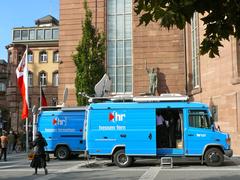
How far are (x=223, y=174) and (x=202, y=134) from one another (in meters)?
3.26

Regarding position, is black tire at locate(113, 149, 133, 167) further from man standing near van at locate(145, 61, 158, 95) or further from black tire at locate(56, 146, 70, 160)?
man standing near van at locate(145, 61, 158, 95)

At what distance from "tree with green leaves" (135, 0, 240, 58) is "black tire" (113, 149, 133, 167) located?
1193 centimetres

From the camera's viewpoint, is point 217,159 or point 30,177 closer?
point 30,177

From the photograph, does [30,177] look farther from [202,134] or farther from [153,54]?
[153,54]

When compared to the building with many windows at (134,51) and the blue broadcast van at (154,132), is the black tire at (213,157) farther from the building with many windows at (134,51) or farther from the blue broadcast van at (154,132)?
the building with many windows at (134,51)

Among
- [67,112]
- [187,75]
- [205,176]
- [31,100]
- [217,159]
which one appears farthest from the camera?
[31,100]

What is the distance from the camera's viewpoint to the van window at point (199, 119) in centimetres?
1741

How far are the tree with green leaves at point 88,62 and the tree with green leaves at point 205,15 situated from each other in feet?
69.4

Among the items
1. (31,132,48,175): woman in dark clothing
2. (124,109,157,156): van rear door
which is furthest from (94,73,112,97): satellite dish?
(31,132,48,175): woman in dark clothing

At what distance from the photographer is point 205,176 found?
1357 cm

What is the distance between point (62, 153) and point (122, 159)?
5.71m

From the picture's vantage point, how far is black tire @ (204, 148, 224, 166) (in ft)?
56.0

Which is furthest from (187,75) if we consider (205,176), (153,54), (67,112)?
(205,176)

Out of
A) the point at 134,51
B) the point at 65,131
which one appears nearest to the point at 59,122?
the point at 65,131
